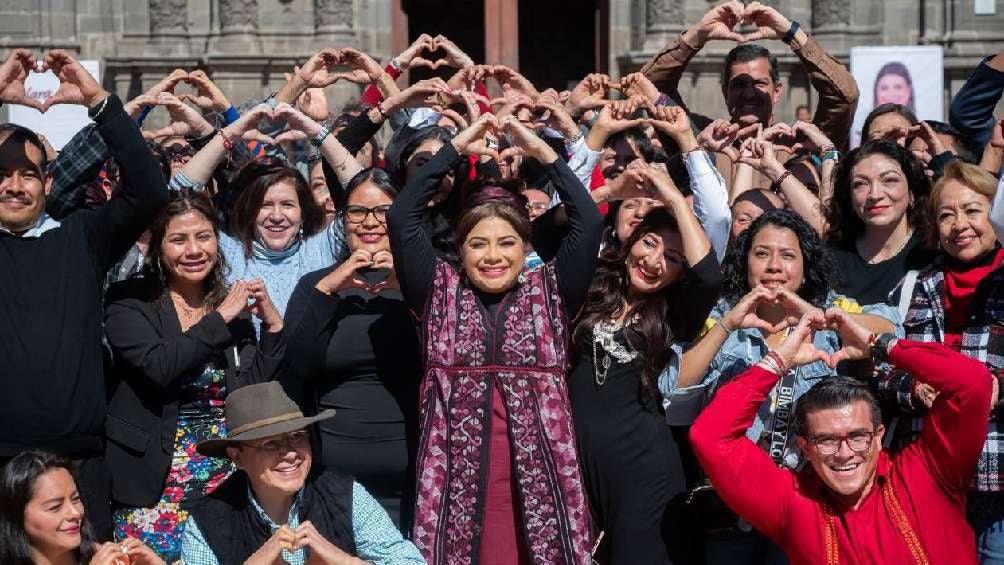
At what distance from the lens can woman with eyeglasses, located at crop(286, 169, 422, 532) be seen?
4578mm

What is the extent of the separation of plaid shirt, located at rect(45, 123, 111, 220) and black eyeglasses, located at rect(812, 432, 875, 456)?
258cm

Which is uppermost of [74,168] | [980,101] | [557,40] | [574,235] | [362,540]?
[557,40]

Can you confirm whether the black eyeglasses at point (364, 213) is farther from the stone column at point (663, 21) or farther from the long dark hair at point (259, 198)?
the stone column at point (663, 21)

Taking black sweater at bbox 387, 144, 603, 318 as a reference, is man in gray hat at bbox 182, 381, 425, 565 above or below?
below

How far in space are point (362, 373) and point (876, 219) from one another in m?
1.91

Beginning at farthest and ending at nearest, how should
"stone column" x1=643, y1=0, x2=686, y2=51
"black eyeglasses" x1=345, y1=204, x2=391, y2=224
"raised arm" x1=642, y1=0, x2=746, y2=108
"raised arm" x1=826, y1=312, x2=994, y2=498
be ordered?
"stone column" x1=643, y1=0, x2=686, y2=51, "raised arm" x1=642, y1=0, x2=746, y2=108, "black eyeglasses" x1=345, y1=204, x2=391, y2=224, "raised arm" x1=826, y1=312, x2=994, y2=498

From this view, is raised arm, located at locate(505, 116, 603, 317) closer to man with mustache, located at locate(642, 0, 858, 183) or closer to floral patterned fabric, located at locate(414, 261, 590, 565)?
floral patterned fabric, located at locate(414, 261, 590, 565)

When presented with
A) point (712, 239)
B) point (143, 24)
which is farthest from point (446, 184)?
point (143, 24)

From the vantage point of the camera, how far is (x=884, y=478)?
159 inches

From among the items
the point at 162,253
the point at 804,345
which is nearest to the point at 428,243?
the point at 162,253

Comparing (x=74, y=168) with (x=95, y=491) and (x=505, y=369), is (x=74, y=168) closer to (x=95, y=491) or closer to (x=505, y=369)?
(x=95, y=491)

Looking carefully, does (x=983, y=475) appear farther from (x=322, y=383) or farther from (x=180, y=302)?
(x=180, y=302)

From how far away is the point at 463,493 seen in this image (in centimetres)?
421

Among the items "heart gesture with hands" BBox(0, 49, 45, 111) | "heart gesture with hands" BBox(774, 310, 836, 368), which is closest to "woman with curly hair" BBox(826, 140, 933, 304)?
"heart gesture with hands" BBox(774, 310, 836, 368)
